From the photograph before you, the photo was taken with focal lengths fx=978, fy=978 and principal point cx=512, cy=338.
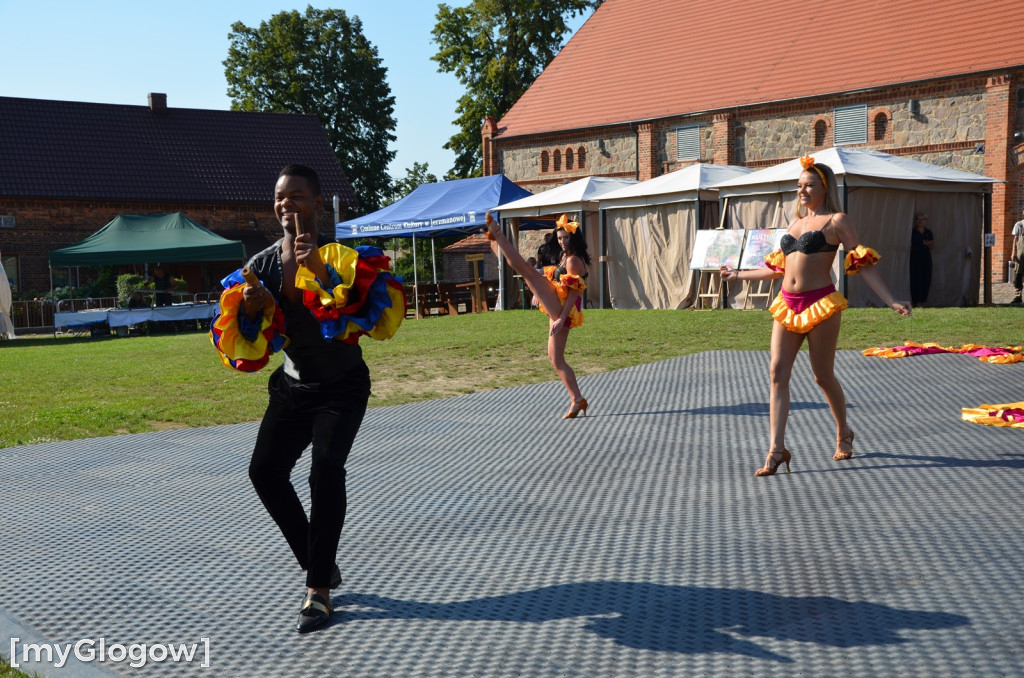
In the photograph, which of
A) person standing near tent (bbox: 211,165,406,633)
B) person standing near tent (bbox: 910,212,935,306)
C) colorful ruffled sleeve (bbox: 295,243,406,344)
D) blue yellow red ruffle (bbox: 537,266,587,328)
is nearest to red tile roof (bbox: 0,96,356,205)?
person standing near tent (bbox: 910,212,935,306)

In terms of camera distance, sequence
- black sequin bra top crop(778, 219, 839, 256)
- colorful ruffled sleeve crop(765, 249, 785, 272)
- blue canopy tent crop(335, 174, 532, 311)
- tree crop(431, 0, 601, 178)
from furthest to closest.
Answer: tree crop(431, 0, 601, 178) < blue canopy tent crop(335, 174, 532, 311) < colorful ruffled sleeve crop(765, 249, 785, 272) < black sequin bra top crop(778, 219, 839, 256)

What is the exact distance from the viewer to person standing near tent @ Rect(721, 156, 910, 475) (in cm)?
622

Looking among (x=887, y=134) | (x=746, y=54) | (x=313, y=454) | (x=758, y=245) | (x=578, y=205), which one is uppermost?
(x=746, y=54)

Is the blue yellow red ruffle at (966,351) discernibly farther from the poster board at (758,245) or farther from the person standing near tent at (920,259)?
the person standing near tent at (920,259)

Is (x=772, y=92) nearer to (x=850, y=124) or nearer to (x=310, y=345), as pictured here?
(x=850, y=124)

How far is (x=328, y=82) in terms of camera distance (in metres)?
61.4

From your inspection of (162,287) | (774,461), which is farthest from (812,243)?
(162,287)

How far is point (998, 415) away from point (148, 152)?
137 feet

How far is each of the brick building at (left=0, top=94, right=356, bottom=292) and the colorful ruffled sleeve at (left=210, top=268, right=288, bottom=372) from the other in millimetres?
37920

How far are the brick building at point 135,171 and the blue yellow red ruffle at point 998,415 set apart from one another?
3592 cm

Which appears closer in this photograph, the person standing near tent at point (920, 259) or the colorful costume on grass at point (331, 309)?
the colorful costume on grass at point (331, 309)

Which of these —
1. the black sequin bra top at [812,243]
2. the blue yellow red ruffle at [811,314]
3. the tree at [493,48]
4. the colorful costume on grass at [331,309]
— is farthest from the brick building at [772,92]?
the colorful costume on grass at [331,309]

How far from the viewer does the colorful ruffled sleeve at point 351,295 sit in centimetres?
375

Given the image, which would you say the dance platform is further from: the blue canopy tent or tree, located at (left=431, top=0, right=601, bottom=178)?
tree, located at (left=431, top=0, right=601, bottom=178)
